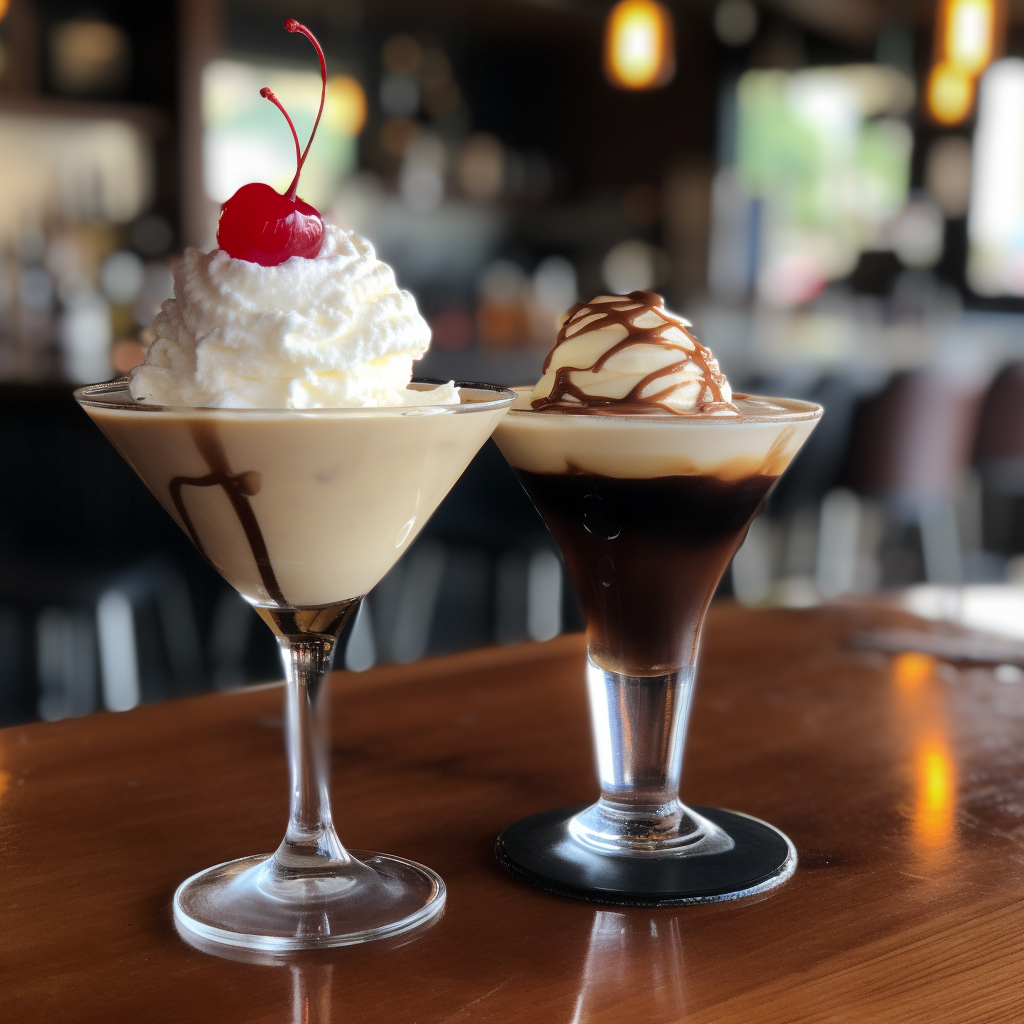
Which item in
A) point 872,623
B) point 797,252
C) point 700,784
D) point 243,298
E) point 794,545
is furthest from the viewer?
point 797,252

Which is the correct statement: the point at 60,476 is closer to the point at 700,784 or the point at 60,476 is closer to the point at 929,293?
the point at 700,784

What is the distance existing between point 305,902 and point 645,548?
0.93 feet

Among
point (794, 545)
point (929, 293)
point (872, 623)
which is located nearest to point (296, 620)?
point (872, 623)

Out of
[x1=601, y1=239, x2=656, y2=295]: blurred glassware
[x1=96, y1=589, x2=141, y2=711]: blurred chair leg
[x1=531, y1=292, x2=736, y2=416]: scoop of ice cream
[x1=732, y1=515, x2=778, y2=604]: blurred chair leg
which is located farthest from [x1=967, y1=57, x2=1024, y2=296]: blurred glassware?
[x1=531, y1=292, x2=736, y2=416]: scoop of ice cream

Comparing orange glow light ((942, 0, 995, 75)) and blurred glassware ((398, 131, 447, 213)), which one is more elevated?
orange glow light ((942, 0, 995, 75))

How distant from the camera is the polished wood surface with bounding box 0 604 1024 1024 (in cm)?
59

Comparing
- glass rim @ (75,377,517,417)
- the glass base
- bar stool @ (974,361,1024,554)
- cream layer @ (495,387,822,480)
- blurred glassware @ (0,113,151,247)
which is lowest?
bar stool @ (974,361,1024,554)

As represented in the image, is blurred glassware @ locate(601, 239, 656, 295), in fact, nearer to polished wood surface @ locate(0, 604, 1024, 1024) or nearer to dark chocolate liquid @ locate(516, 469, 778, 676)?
polished wood surface @ locate(0, 604, 1024, 1024)

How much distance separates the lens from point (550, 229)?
20.9ft

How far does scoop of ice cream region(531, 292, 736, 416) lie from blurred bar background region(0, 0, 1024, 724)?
1665mm

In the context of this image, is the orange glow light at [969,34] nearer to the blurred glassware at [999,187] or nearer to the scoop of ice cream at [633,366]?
the blurred glassware at [999,187]

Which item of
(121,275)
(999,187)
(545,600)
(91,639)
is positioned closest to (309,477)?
(91,639)

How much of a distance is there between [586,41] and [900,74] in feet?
5.06

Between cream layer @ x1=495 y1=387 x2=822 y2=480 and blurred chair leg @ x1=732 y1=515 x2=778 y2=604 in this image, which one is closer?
cream layer @ x1=495 y1=387 x2=822 y2=480
